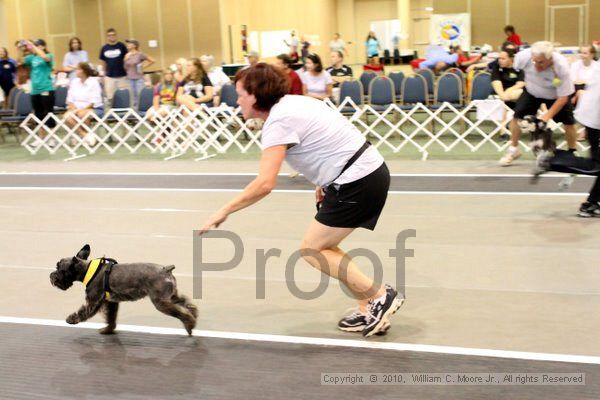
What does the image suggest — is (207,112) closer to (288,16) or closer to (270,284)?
(270,284)

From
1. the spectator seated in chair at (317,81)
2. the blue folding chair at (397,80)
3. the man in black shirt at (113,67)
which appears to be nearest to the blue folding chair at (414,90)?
the blue folding chair at (397,80)

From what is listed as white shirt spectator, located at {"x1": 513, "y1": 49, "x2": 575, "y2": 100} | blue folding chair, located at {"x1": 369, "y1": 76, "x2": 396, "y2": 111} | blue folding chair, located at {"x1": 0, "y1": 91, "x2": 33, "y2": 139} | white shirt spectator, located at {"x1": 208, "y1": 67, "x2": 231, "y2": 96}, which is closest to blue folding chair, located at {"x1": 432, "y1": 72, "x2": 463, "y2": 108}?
blue folding chair, located at {"x1": 369, "y1": 76, "x2": 396, "y2": 111}

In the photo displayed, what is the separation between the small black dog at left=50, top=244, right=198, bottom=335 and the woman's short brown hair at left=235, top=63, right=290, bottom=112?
0.90m

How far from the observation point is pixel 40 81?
1182 centimetres

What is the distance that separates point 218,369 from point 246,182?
197 inches

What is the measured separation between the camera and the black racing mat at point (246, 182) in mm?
7230

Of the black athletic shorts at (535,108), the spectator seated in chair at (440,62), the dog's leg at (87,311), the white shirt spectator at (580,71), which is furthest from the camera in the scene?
the spectator seated in chair at (440,62)

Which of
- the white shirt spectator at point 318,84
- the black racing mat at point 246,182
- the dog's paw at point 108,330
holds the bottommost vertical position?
the black racing mat at point 246,182

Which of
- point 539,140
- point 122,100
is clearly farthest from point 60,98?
point 539,140

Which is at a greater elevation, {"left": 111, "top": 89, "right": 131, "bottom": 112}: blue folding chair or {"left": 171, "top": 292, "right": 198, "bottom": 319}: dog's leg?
{"left": 111, "top": 89, "right": 131, "bottom": 112}: blue folding chair

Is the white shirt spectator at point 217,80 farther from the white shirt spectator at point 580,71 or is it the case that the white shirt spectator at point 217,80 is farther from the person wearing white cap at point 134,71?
the white shirt spectator at point 580,71

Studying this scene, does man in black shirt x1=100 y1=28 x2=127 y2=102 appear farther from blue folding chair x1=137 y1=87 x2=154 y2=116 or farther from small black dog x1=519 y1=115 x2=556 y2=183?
small black dog x1=519 y1=115 x2=556 y2=183

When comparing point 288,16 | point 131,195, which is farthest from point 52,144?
point 288,16

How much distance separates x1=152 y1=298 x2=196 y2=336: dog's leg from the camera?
3.48m
